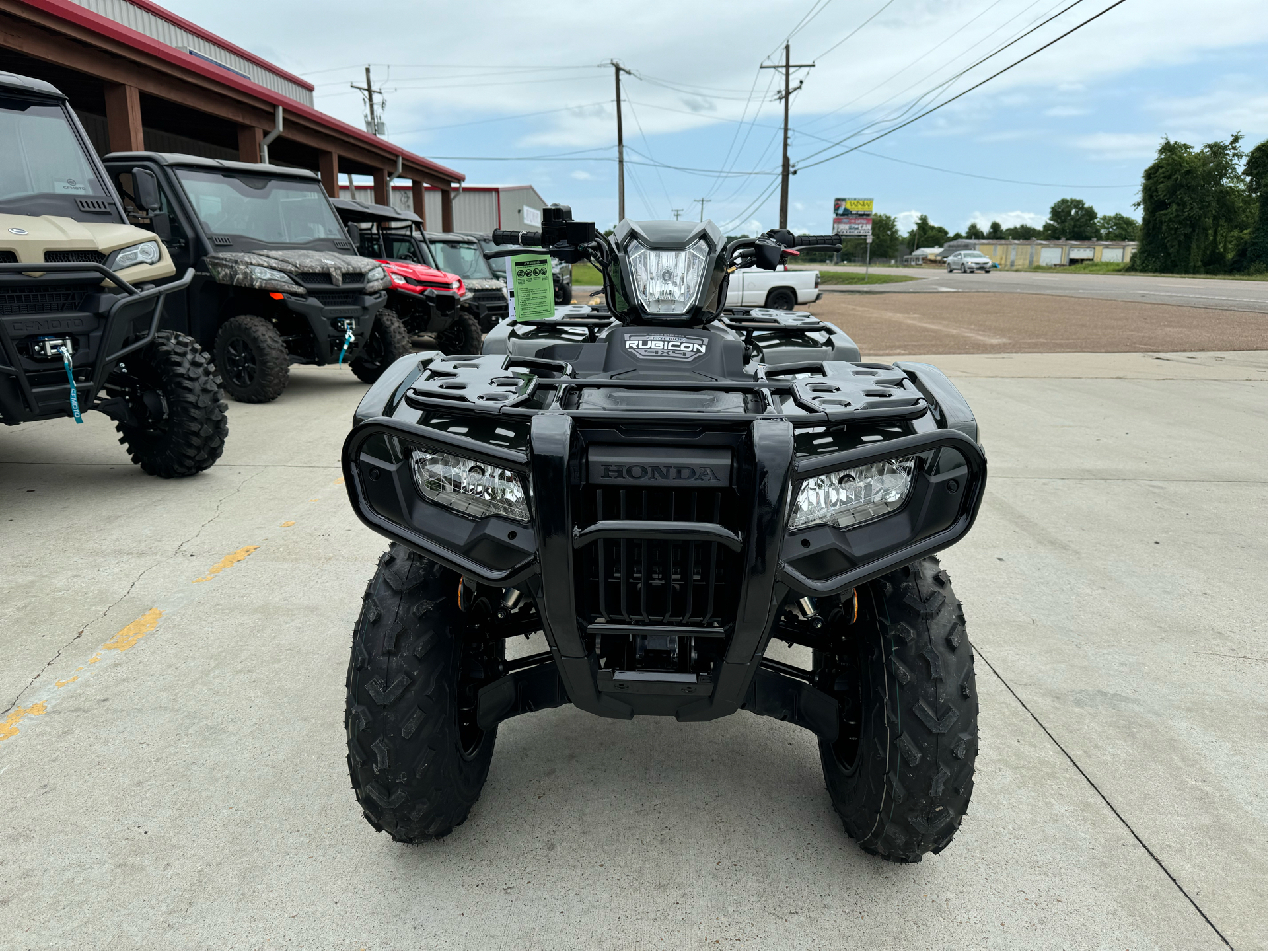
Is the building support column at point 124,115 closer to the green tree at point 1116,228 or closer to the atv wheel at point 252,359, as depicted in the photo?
the atv wheel at point 252,359

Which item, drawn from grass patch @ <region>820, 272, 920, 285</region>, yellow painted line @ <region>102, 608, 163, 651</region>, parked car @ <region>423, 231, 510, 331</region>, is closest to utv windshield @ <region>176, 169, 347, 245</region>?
parked car @ <region>423, 231, 510, 331</region>

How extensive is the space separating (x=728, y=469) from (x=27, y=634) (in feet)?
9.67

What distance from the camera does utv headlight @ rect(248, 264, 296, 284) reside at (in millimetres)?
7574

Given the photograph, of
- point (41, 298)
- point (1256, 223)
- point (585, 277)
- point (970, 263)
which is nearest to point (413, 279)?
point (41, 298)

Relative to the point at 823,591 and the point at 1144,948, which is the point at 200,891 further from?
the point at 1144,948

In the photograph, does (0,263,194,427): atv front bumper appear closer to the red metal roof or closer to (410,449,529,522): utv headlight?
(410,449,529,522): utv headlight

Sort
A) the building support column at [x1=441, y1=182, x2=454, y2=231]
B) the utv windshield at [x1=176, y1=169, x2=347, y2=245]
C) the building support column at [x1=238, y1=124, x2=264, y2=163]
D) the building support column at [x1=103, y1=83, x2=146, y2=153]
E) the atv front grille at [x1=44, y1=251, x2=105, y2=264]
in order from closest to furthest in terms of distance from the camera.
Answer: the atv front grille at [x1=44, y1=251, x2=105, y2=264] < the utv windshield at [x1=176, y1=169, x2=347, y2=245] < the building support column at [x1=103, y1=83, x2=146, y2=153] < the building support column at [x1=238, y1=124, x2=264, y2=163] < the building support column at [x1=441, y1=182, x2=454, y2=231]

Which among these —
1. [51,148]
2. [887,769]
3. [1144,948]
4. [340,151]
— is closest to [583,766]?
[887,769]

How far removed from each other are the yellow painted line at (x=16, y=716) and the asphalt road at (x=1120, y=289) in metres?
22.4

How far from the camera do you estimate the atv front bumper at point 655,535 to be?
171 cm

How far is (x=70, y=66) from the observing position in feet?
33.7

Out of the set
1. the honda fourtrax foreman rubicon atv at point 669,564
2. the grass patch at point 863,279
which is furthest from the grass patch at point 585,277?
the honda fourtrax foreman rubicon atv at point 669,564

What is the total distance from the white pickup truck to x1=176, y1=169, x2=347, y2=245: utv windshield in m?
12.5

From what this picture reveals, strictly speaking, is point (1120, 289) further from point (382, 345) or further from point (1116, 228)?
point (1116, 228)
